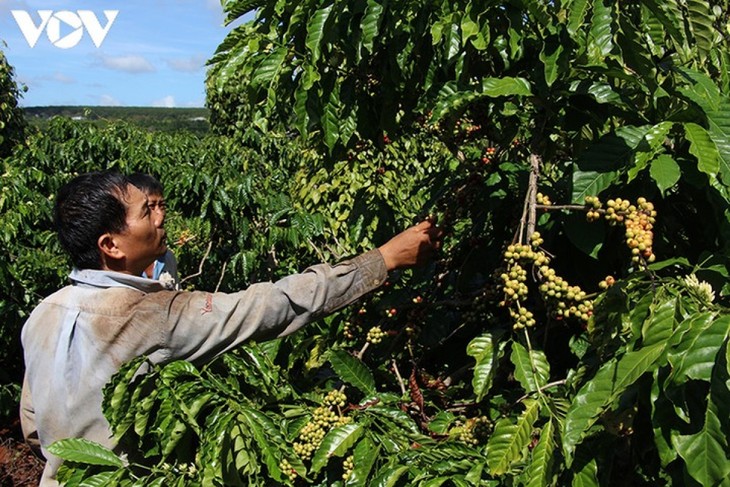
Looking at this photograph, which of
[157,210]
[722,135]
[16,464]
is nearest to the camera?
[722,135]

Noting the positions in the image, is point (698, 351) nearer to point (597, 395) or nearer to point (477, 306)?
point (597, 395)

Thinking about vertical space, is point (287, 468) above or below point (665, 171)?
below

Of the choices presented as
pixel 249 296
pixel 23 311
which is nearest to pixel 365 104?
pixel 249 296

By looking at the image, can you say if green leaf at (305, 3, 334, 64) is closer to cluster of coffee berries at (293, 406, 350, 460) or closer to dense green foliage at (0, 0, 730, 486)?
dense green foliage at (0, 0, 730, 486)

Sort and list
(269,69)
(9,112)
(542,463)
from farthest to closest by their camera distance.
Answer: (9,112) < (269,69) < (542,463)

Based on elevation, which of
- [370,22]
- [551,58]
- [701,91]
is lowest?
[701,91]

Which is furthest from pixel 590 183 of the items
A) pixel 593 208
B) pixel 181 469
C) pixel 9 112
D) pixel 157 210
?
pixel 9 112

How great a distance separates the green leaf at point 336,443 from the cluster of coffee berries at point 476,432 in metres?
0.29

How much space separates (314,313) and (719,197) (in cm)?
111

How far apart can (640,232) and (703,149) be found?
0.76 ft

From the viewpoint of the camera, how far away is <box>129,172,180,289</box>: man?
2633mm

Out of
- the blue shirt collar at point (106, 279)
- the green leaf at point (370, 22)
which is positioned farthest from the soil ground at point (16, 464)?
the green leaf at point (370, 22)

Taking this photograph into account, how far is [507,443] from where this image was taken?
1.51m

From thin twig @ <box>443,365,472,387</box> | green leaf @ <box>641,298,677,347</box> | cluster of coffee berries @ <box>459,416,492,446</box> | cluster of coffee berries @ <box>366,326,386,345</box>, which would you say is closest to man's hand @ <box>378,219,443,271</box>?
cluster of coffee berries @ <box>366,326,386,345</box>
